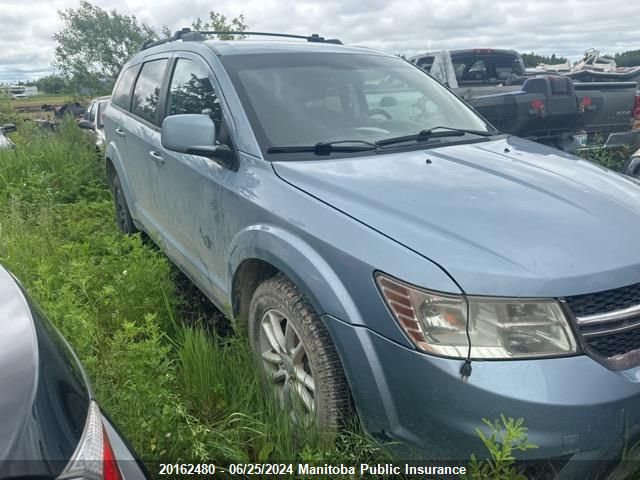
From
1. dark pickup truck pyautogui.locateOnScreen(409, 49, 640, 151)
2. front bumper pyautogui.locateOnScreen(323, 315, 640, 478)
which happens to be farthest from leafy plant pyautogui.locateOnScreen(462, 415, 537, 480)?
dark pickup truck pyautogui.locateOnScreen(409, 49, 640, 151)

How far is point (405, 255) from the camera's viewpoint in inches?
72.9

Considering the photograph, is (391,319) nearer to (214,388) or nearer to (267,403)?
(267,403)

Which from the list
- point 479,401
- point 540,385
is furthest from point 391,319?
point 540,385

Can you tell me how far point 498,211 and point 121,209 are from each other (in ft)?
13.5

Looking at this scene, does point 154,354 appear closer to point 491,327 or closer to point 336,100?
point 491,327

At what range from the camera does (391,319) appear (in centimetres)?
182

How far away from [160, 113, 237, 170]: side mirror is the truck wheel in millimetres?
737

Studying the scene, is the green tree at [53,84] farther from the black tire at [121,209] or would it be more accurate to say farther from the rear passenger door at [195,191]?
the rear passenger door at [195,191]

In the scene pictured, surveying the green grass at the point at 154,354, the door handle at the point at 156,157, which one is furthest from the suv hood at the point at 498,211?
the door handle at the point at 156,157

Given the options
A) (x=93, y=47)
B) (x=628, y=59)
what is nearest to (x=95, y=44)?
(x=93, y=47)

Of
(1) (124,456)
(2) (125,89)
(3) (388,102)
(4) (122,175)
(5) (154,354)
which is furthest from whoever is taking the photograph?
(2) (125,89)

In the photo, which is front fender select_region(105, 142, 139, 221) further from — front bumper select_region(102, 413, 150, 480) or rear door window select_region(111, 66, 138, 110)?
front bumper select_region(102, 413, 150, 480)

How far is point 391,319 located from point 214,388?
1.06m

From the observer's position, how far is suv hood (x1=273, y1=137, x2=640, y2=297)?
1780 mm
